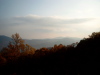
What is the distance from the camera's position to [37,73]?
20.8 m

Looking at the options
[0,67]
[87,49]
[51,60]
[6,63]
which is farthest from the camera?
[6,63]

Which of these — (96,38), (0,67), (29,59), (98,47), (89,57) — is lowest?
(0,67)

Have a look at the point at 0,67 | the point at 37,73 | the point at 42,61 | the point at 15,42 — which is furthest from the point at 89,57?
the point at 15,42

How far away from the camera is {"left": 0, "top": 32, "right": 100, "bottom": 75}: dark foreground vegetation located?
778 inches

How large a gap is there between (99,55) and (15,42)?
2847 cm

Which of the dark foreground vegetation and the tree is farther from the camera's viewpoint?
the tree

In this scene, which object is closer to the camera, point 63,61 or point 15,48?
point 63,61

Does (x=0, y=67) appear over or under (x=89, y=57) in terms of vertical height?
under

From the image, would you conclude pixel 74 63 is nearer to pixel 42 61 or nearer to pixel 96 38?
pixel 96 38

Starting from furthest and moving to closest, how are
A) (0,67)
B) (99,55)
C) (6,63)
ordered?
(6,63) → (0,67) → (99,55)

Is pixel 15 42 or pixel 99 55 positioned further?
pixel 15 42

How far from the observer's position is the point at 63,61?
84.6 feet

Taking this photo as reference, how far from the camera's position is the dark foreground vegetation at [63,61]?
19.8 metres

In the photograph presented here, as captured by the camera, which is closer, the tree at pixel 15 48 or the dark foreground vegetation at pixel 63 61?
the dark foreground vegetation at pixel 63 61
